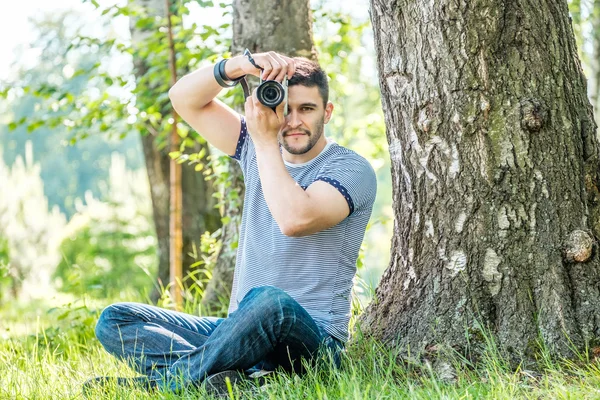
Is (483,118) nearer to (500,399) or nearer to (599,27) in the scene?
(500,399)

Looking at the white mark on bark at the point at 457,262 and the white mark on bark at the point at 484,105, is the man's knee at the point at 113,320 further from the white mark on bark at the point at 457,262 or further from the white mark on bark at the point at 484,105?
the white mark on bark at the point at 484,105

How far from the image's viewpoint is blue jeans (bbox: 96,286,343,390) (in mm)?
2881

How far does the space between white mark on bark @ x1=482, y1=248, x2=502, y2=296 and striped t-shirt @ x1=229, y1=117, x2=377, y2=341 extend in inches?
22.9

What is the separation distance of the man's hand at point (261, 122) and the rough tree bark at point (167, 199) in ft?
12.3

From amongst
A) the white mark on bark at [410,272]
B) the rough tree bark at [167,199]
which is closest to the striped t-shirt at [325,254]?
the white mark on bark at [410,272]

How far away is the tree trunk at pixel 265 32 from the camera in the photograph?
15.4ft

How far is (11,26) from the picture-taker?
22.0m

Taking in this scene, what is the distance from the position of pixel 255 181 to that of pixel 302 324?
0.81 metres

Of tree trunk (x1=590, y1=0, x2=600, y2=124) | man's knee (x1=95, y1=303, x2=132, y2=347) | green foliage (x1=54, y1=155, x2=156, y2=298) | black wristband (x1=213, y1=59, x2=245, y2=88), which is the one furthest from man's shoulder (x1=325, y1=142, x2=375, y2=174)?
green foliage (x1=54, y1=155, x2=156, y2=298)

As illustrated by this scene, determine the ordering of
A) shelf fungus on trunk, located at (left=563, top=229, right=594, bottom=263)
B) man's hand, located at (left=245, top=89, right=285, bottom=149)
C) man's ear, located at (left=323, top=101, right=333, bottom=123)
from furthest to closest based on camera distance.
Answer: man's ear, located at (left=323, top=101, right=333, bottom=123) → man's hand, located at (left=245, top=89, right=285, bottom=149) → shelf fungus on trunk, located at (left=563, top=229, right=594, bottom=263)

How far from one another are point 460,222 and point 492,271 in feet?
0.75

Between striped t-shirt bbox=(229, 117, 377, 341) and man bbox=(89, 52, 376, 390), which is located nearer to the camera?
man bbox=(89, 52, 376, 390)

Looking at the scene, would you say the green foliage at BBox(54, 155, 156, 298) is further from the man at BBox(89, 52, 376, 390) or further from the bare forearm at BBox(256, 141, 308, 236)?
the bare forearm at BBox(256, 141, 308, 236)

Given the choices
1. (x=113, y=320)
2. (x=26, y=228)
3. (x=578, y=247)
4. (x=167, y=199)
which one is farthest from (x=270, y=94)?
(x=26, y=228)
